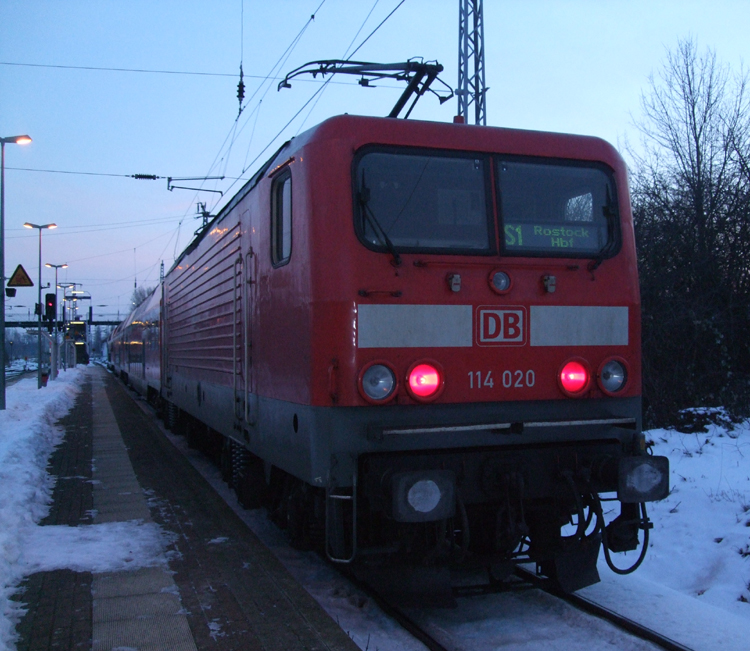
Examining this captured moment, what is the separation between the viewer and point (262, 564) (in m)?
5.79

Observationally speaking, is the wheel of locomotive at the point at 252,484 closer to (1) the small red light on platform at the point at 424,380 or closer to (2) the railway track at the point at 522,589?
(2) the railway track at the point at 522,589

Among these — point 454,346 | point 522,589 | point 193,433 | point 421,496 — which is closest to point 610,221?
point 454,346

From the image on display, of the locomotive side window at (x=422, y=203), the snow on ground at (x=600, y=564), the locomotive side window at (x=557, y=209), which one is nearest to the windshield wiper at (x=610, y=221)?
the locomotive side window at (x=557, y=209)

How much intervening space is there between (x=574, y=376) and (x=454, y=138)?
1766mm

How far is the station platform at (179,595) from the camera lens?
14.1 ft

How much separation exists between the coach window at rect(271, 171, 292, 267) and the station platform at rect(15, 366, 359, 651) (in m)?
2.31

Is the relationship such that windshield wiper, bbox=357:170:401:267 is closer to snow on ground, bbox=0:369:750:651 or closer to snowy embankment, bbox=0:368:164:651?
snow on ground, bbox=0:369:750:651

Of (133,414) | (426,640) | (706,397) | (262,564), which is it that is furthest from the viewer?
(133,414)

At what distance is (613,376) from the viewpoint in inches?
195

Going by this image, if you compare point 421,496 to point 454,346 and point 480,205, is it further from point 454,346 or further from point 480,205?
point 480,205

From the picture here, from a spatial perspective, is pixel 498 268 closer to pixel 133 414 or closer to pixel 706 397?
pixel 706 397

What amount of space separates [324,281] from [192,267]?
6.66 metres

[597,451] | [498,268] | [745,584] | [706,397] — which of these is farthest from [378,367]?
[706,397]

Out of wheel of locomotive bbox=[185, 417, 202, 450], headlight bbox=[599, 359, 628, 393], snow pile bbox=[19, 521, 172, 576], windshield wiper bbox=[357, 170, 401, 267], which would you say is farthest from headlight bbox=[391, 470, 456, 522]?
wheel of locomotive bbox=[185, 417, 202, 450]
